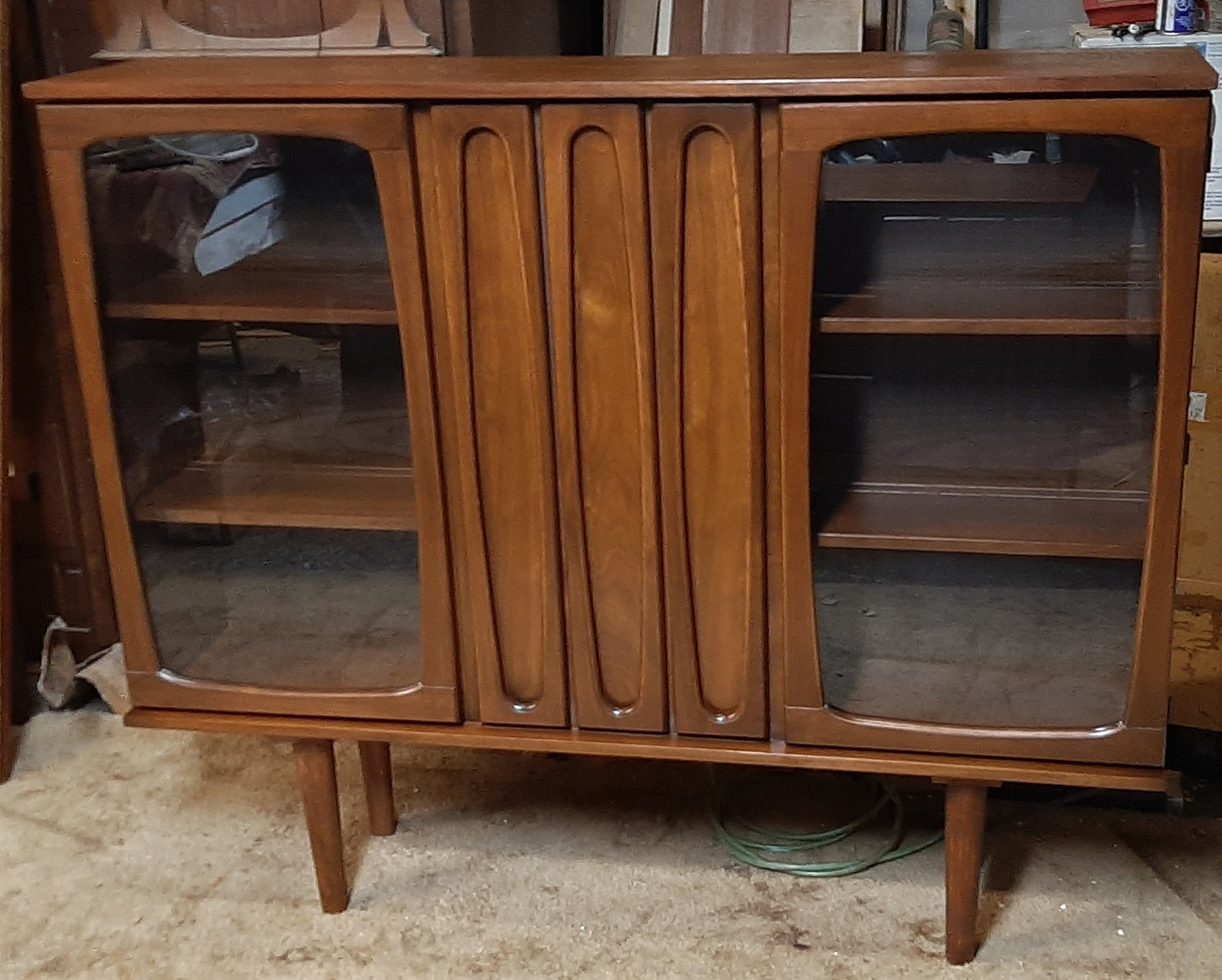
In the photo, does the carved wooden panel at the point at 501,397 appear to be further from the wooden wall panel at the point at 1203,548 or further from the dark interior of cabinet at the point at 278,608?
the wooden wall panel at the point at 1203,548

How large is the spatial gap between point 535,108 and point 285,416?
0.43 metres

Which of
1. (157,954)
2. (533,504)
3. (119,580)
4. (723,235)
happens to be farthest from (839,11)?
(157,954)

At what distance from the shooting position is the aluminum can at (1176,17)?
1.49m

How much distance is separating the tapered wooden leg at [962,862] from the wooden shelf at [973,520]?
0.24 meters

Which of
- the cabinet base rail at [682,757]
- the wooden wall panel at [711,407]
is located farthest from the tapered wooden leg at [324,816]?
the wooden wall panel at [711,407]

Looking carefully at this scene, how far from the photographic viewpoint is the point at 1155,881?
1.52 meters

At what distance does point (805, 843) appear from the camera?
160cm

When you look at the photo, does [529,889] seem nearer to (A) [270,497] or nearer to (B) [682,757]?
(B) [682,757]

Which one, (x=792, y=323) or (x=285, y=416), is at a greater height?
(x=792, y=323)

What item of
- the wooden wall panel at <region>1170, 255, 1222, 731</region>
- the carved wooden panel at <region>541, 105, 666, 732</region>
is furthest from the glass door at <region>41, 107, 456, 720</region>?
the wooden wall panel at <region>1170, 255, 1222, 731</region>

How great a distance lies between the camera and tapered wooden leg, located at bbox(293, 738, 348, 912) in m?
1.47

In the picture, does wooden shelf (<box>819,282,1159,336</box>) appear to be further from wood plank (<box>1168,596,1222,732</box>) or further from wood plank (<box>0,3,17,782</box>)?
wood plank (<box>0,3,17,782</box>)

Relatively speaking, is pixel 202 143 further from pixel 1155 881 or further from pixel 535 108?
pixel 1155 881

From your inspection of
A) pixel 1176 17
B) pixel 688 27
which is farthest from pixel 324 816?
pixel 1176 17
